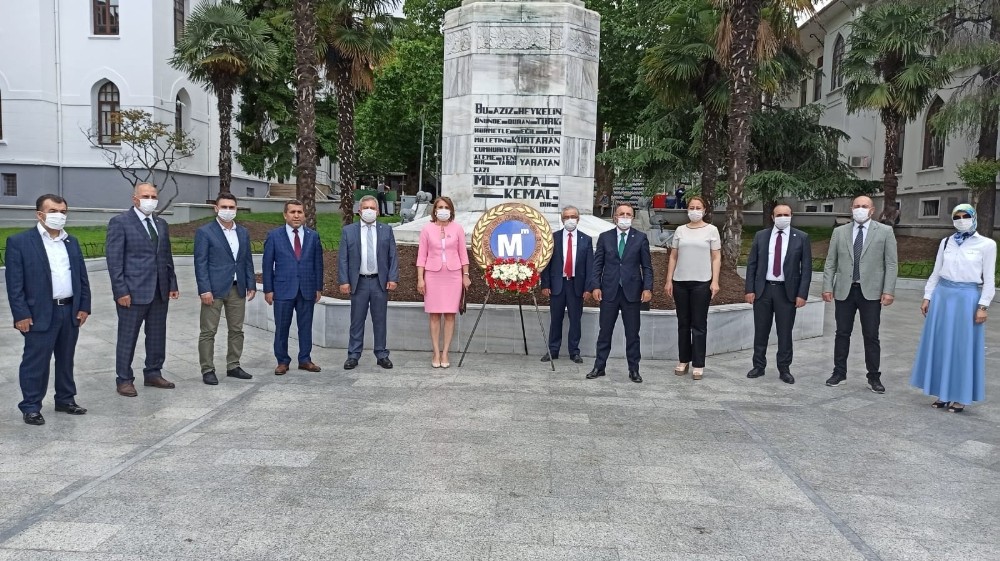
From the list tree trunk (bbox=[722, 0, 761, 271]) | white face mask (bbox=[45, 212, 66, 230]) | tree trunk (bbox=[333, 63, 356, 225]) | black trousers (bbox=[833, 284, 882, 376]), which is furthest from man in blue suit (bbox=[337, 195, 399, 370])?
tree trunk (bbox=[333, 63, 356, 225])

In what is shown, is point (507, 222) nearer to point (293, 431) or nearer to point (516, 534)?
point (293, 431)

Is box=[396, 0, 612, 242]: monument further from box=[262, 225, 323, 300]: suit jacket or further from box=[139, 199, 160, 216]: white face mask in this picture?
box=[139, 199, 160, 216]: white face mask

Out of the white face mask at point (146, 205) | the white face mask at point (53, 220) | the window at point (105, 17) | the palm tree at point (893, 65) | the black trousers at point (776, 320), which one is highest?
the window at point (105, 17)

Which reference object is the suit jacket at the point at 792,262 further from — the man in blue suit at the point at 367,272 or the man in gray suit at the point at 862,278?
the man in blue suit at the point at 367,272

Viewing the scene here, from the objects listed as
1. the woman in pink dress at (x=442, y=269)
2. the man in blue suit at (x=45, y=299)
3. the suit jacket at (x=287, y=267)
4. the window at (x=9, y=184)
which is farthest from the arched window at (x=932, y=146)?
the window at (x=9, y=184)

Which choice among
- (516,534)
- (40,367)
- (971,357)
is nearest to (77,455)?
(40,367)

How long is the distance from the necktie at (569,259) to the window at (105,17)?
29.2 metres

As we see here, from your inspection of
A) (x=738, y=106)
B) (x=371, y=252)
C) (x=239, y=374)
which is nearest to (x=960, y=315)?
(x=371, y=252)

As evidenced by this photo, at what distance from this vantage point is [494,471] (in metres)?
5.10

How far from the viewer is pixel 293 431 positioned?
603 cm

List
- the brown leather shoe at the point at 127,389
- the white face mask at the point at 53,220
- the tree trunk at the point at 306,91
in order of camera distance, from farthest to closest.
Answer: the tree trunk at the point at 306,91 < the brown leather shoe at the point at 127,389 < the white face mask at the point at 53,220

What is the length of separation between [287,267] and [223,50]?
68.2 feet

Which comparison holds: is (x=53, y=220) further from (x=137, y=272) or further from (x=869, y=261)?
(x=869, y=261)

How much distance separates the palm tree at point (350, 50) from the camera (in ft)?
71.4
